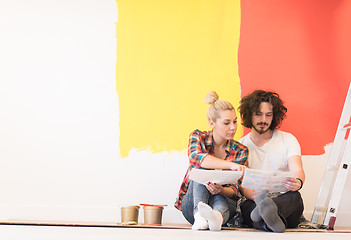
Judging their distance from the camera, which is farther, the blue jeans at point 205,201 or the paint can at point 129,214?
the paint can at point 129,214

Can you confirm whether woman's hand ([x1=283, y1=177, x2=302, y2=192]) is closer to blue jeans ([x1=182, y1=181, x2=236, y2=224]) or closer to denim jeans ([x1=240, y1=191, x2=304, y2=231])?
denim jeans ([x1=240, y1=191, x2=304, y2=231])

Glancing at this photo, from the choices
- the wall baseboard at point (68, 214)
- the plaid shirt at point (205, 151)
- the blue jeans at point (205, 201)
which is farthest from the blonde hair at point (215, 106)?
the wall baseboard at point (68, 214)

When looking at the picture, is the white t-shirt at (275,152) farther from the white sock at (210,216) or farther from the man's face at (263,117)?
the white sock at (210,216)

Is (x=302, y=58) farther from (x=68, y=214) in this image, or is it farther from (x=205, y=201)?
(x=68, y=214)

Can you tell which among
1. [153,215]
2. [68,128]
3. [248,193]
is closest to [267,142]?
[248,193]

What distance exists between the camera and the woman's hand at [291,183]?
2.43 metres

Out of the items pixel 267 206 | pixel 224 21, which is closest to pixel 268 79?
A: pixel 224 21

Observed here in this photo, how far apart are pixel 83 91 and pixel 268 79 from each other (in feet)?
4.39

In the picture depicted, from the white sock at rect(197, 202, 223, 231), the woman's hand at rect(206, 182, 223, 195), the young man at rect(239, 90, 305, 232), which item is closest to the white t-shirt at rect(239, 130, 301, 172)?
the young man at rect(239, 90, 305, 232)

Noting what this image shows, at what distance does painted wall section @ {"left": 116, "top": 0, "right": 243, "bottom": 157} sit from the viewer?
11.1 feet

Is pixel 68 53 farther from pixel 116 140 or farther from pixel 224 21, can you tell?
pixel 224 21

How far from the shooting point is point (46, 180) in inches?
130

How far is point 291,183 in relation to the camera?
2.44 m

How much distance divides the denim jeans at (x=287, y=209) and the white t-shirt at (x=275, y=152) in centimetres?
40
